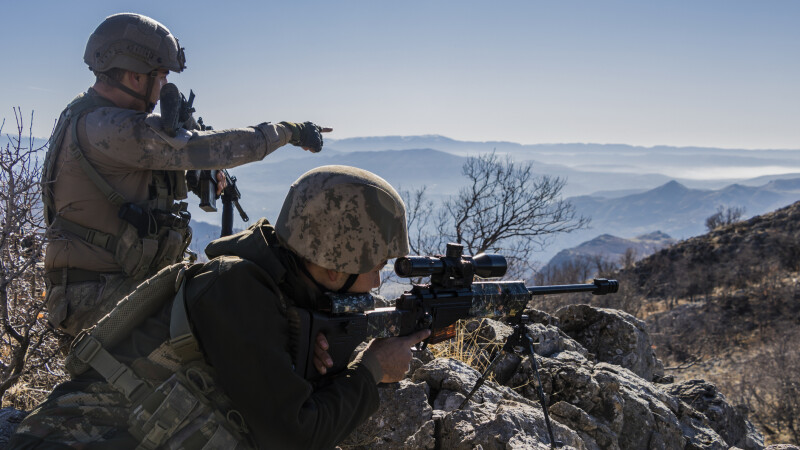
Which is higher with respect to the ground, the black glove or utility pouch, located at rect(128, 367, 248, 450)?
the black glove

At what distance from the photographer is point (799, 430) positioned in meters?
14.4

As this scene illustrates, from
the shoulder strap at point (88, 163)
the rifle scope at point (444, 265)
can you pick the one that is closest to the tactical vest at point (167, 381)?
the rifle scope at point (444, 265)

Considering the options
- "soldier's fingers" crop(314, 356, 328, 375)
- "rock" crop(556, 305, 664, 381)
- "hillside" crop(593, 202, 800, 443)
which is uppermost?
"soldier's fingers" crop(314, 356, 328, 375)

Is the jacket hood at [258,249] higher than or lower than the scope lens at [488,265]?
higher

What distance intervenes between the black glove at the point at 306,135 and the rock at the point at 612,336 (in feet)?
13.6

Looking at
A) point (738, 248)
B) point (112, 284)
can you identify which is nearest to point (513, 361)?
point (112, 284)

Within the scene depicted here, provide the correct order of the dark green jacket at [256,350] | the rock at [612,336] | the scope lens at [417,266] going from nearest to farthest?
1. the dark green jacket at [256,350]
2. the scope lens at [417,266]
3. the rock at [612,336]

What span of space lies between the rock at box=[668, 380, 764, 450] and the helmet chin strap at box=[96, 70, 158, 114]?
6.18m

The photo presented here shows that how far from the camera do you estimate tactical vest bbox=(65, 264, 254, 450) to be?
2463 mm

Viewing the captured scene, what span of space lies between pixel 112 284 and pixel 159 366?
5.44ft

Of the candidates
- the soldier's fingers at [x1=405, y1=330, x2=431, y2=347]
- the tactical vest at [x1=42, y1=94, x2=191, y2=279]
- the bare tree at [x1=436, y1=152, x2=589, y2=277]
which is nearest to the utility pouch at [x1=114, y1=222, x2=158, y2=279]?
the tactical vest at [x1=42, y1=94, x2=191, y2=279]

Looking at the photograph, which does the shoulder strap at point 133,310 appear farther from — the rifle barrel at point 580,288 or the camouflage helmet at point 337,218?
the rifle barrel at point 580,288

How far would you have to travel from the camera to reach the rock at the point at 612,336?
7.07 meters

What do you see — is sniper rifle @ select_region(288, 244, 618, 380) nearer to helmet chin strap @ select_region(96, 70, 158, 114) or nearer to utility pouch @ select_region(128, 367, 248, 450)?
utility pouch @ select_region(128, 367, 248, 450)
